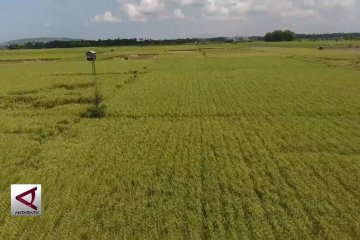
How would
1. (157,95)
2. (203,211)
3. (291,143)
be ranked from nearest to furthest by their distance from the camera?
(203,211)
(291,143)
(157,95)

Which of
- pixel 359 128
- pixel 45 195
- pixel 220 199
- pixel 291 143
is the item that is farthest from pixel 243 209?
pixel 359 128

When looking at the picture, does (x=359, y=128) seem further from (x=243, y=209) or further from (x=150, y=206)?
(x=150, y=206)
